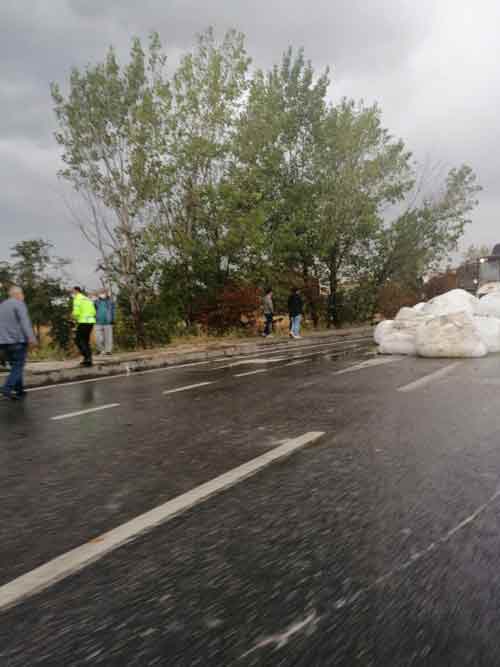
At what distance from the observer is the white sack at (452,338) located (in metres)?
11.3

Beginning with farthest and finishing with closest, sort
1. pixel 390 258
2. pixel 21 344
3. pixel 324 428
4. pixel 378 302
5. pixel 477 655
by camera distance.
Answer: pixel 378 302 < pixel 390 258 < pixel 21 344 < pixel 324 428 < pixel 477 655

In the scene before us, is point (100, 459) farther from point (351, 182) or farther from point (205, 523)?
point (351, 182)

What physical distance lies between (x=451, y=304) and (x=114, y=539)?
12652 millimetres

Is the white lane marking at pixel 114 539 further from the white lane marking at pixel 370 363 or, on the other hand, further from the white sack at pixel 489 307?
the white sack at pixel 489 307

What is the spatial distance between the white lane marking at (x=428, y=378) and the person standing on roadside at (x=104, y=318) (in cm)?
968

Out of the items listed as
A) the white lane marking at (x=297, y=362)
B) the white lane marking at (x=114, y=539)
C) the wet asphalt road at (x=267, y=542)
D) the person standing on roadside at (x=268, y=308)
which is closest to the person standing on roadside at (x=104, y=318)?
the white lane marking at (x=297, y=362)

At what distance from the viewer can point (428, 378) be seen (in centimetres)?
849

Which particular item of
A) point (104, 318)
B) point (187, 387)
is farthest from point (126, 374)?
point (104, 318)

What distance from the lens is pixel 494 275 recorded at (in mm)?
23594

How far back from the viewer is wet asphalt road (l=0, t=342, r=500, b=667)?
183 centimetres

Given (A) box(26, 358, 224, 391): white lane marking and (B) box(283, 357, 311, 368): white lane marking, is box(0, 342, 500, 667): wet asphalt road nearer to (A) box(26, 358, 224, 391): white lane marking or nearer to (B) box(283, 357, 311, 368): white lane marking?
(A) box(26, 358, 224, 391): white lane marking

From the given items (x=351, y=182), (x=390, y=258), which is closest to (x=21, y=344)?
(x=351, y=182)

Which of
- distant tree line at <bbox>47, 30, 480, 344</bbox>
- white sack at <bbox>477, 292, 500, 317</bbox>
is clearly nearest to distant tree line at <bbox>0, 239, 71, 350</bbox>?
distant tree line at <bbox>47, 30, 480, 344</bbox>

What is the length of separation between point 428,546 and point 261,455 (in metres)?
1.91
